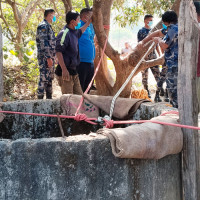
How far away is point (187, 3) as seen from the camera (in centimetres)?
266

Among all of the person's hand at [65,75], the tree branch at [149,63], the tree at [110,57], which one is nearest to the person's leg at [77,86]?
the person's hand at [65,75]

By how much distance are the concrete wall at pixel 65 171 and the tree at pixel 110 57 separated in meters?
2.77

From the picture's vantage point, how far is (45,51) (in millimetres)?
5816

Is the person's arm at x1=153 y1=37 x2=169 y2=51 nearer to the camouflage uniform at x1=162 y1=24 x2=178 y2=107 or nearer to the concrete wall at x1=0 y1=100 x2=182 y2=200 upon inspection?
the camouflage uniform at x1=162 y1=24 x2=178 y2=107

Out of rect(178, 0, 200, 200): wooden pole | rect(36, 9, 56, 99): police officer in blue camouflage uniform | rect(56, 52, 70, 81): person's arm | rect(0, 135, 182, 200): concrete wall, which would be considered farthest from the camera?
rect(36, 9, 56, 99): police officer in blue camouflage uniform

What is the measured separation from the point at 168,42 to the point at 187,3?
5.74 ft

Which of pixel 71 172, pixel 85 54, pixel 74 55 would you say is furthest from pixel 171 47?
pixel 71 172

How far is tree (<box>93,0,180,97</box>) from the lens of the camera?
5105 millimetres

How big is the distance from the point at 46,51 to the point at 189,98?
351 centimetres

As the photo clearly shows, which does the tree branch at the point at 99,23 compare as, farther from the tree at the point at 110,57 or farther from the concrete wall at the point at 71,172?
the concrete wall at the point at 71,172

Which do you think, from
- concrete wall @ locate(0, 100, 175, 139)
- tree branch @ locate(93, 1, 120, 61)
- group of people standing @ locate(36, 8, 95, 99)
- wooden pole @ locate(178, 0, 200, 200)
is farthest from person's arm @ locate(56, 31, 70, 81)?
wooden pole @ locate(178, 0, 200, 200)

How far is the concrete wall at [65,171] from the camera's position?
95.2 inches

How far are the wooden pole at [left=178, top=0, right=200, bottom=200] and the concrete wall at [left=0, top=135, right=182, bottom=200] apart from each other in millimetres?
497

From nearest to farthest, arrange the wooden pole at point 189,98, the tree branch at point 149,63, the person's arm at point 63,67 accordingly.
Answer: the wooden pole at point 189,98
the person's arm at point 63,67
the tree branch at point 149,63
